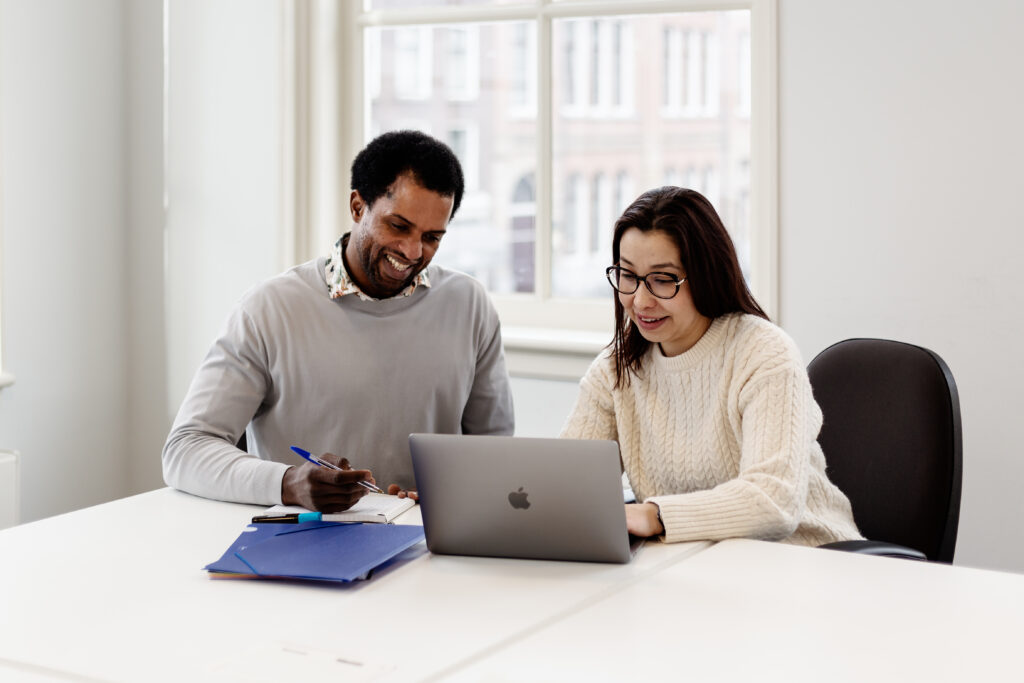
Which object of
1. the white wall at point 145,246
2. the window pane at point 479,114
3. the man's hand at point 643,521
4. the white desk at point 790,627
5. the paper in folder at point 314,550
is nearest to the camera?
the white desk at point 790,627

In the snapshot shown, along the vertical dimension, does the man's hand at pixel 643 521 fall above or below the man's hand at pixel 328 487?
below

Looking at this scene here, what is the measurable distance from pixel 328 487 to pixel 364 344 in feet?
1.67

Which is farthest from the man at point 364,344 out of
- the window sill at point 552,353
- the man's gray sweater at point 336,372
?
the window sill at point 552,353

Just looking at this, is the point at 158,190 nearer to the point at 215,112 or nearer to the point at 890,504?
the point at 215,112

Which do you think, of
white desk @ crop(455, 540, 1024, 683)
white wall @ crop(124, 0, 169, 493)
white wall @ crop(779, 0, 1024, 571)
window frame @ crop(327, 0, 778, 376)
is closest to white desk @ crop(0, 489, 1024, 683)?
white desk @ crop(455, 540, 1024, 683)

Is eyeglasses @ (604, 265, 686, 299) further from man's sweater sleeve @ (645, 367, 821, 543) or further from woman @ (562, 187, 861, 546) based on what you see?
man's sweater sleeve @ (645, 367, 821, 543)

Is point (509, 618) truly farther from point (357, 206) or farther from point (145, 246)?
point (145, 246)

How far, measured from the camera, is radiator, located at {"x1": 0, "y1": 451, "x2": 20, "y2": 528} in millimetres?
3037

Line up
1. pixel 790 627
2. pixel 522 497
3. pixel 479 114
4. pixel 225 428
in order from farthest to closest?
pixel 479 114
pixel 225 428
pixel 522 497
pixel 790 627

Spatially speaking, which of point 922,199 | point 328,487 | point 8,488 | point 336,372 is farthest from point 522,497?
point 8,488

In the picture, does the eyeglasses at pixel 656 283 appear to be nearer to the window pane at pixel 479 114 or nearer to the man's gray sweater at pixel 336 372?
the man's gray sweater at pixel 336 372

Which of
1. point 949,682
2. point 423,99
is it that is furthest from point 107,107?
point 949,682

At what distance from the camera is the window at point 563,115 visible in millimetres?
2898

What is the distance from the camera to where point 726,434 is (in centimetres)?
192
